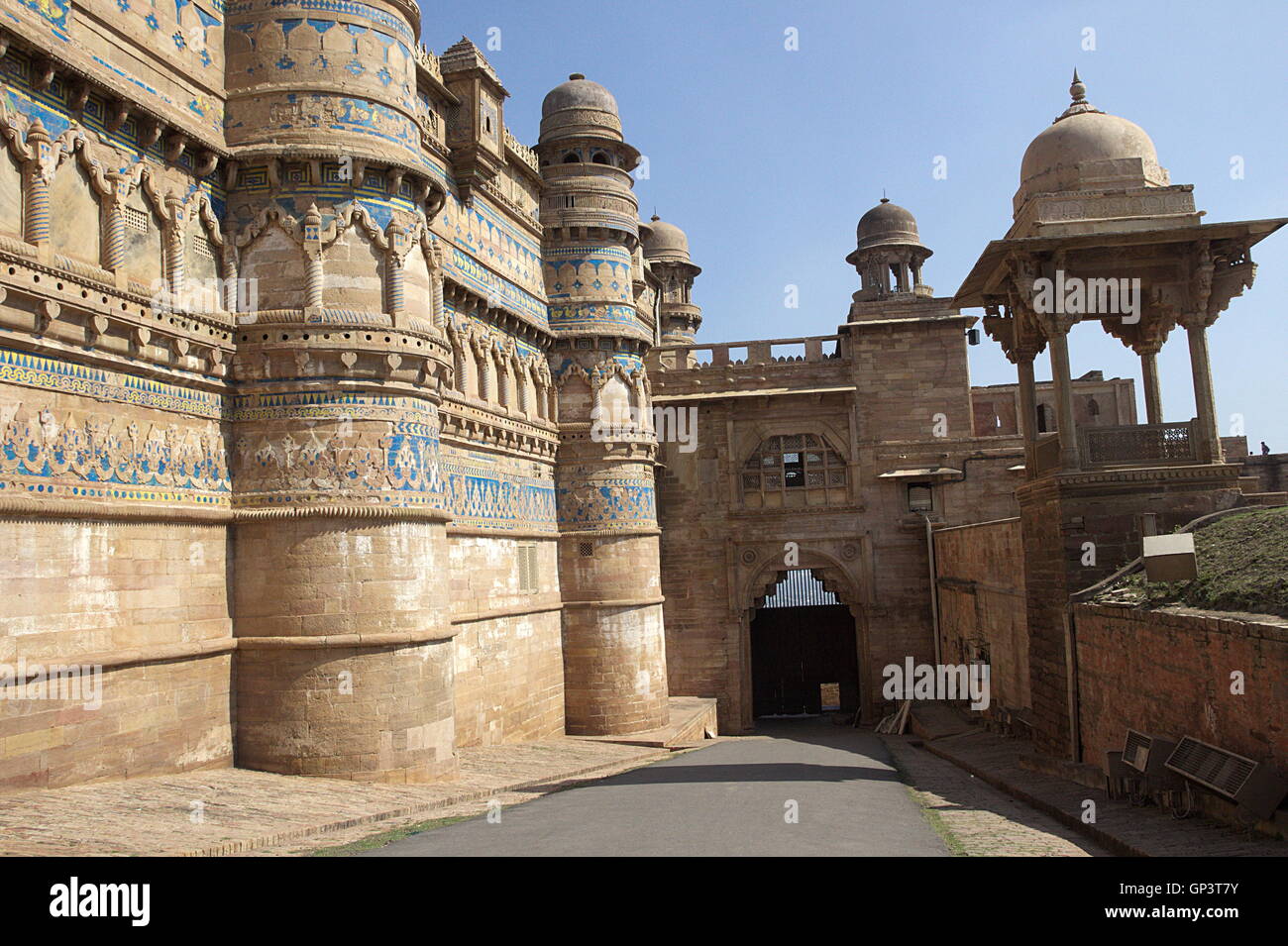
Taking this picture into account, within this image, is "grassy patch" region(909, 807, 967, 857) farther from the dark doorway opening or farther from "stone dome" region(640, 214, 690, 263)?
"stone dome" region(640, 214, 690, 263)

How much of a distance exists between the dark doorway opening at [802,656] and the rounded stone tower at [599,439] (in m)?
9.41

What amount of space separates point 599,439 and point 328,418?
858 centimetres

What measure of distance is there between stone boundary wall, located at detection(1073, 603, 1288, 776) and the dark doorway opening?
1617cm

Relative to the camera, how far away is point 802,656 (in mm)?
28078

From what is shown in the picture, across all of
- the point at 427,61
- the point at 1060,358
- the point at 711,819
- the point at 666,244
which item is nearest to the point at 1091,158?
the point at 1060,358

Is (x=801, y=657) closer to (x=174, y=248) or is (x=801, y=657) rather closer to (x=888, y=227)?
(x=888, y=227)

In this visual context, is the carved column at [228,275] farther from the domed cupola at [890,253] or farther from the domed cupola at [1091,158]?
the domed cupola at [890,253]

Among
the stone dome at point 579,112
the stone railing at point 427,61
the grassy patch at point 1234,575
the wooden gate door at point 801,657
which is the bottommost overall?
the wooden gate door at point 801,657

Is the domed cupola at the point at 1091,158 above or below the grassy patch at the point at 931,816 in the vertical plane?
above

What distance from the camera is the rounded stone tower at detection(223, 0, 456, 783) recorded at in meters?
10.2

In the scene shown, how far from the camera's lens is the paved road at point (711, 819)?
6.85 meters

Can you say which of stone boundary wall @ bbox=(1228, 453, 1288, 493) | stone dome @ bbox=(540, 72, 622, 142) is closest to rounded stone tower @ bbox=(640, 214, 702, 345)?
stone dome @ bbox=(540, 72, 622, 142)

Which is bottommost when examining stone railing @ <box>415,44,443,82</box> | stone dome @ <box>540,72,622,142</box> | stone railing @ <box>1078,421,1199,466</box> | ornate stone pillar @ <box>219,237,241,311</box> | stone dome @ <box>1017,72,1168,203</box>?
stone railing @ <box>1078,421,1199,466</box>

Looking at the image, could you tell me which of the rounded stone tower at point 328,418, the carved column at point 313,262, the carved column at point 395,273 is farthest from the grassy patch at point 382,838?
the carved column at point 313,262
